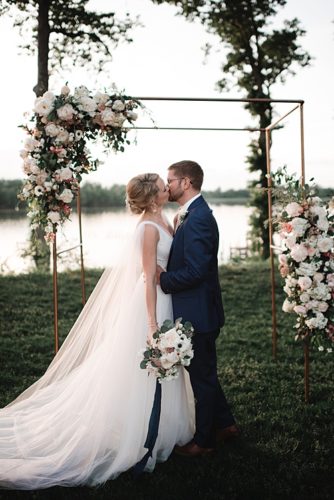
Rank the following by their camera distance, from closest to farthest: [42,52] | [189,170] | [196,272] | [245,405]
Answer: [196,272] → [189,170] → [245,405] → [42,52]

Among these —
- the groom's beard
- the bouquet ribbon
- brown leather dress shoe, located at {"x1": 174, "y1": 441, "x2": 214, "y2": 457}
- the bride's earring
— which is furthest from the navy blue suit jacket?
brown leather dress shoe, located at {"x1": 174, "y1": 441, "x2": 214, "y2": 457}

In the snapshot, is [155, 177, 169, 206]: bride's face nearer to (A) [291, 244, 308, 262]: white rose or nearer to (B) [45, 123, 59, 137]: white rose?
(B) [45, 123, 59, 137]: white rose

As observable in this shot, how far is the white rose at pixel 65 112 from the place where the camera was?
13.5 ft

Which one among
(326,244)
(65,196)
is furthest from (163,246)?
(326,244)

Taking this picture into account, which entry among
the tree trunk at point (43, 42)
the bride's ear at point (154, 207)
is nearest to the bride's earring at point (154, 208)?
the bride's ear at point (154, 207)

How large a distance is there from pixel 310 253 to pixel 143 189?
4.95 ft

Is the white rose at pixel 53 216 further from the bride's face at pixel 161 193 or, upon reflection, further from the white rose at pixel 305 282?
the white rose at pixel 305 282

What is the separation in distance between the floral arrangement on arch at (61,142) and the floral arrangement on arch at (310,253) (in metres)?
1.47

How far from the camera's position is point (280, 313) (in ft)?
27.9

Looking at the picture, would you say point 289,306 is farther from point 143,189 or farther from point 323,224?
point 143,189

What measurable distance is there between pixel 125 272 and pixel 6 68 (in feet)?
29.1

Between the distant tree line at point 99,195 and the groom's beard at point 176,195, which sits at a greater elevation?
the distant tree line at point 99,195

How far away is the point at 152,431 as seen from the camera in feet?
11.8

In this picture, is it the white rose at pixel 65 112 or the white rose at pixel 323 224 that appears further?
the white rose at pixel 323 224
